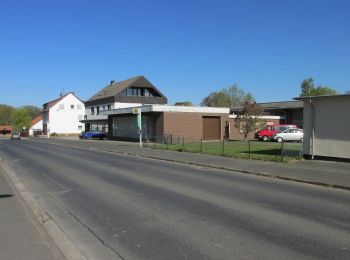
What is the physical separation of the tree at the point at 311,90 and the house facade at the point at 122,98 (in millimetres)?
36078

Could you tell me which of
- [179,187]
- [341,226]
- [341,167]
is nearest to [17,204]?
[179,187]

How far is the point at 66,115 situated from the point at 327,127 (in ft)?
295

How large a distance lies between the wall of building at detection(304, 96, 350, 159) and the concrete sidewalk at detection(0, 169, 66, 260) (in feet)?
47.2

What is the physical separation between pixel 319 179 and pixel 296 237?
25.8 feet

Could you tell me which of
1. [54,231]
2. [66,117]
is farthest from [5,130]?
[54,231]

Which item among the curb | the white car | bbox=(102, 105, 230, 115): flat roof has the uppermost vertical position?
bbox=(102, 105, 230, 115): flat roof

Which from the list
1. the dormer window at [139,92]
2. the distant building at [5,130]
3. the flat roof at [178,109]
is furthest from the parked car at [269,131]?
the distant building at [5,130]

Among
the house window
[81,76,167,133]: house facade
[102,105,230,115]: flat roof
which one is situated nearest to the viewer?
[102,105,230,115]: flat roof

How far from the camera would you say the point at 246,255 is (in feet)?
20.2

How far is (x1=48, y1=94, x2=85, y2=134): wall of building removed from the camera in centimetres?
10338

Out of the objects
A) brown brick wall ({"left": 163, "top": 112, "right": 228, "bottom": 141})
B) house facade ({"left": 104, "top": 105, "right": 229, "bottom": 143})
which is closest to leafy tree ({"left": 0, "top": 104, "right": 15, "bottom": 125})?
house facade ({"left": 104, "top": 105, "right": 229, "bottom": 143})

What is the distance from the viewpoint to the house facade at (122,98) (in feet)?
234

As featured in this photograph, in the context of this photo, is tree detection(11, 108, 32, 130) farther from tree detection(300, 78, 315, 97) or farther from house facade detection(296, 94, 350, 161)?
house facade detection(296, 94, 350, 161)

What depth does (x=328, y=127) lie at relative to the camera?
66.7ft
